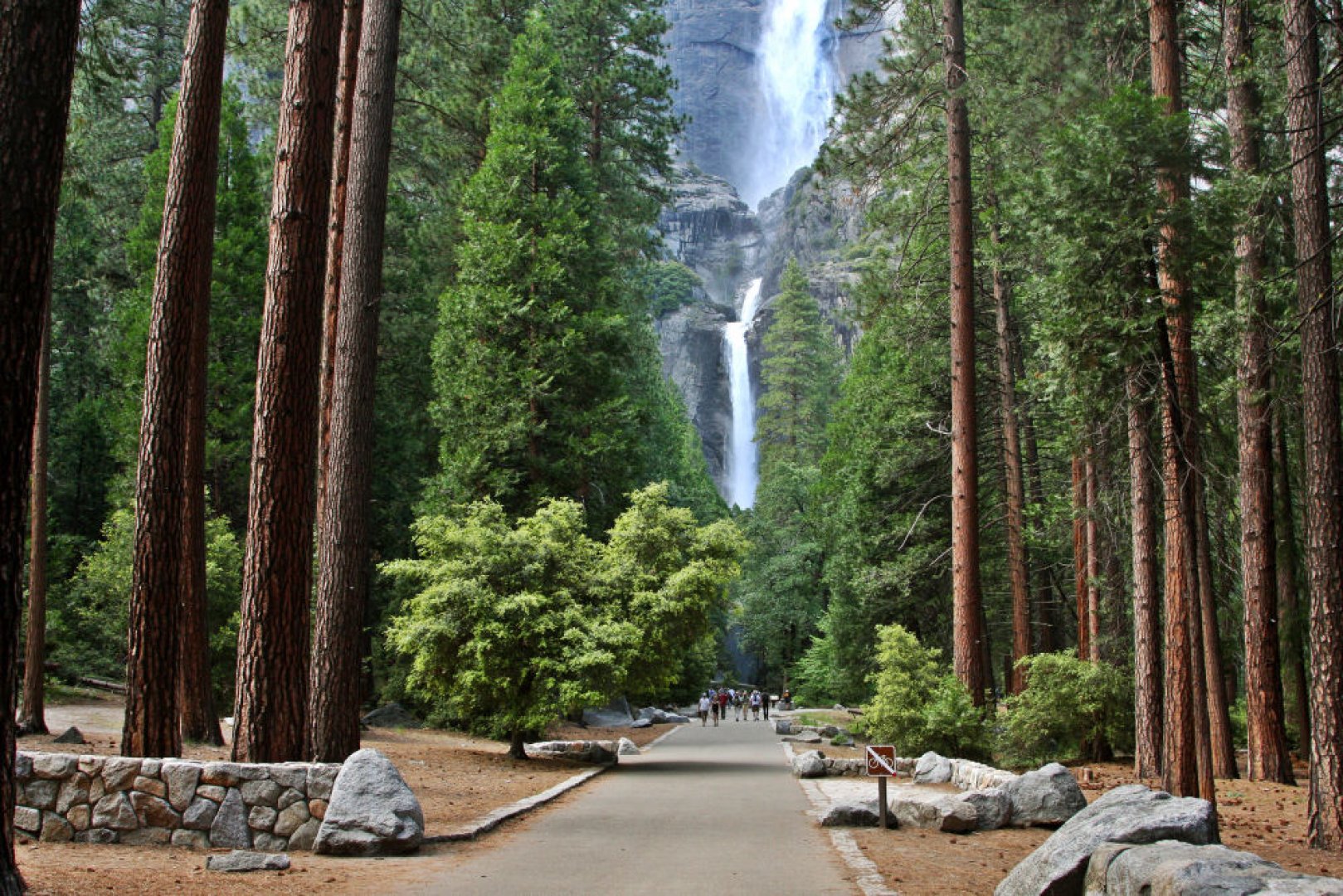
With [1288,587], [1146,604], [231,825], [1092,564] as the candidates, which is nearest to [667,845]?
[231,825]

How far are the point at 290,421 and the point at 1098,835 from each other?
21.8 feet

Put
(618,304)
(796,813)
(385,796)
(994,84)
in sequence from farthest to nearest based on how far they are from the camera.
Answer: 1. (618,304)
2. (994,84)
3. (796,813)
4. (385,796)

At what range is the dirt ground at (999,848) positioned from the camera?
23.2ft

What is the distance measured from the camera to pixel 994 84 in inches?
622

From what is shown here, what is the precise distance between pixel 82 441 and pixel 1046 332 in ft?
88.8

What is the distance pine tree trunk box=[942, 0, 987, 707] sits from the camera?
1490cm

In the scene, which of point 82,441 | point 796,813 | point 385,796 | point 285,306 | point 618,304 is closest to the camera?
point 385,796

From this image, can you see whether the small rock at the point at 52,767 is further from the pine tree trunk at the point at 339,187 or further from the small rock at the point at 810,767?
the small rock at the point at 810,767

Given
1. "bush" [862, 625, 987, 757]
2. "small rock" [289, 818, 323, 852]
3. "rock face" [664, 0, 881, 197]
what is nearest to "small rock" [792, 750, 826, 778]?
"bush" [862, 625, 987, 757]

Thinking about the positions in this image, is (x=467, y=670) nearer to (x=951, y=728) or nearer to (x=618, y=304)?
(x=951, y=728)

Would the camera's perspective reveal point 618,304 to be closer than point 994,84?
No

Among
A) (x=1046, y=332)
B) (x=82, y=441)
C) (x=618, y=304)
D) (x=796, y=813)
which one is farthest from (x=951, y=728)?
(x=82, y=441)

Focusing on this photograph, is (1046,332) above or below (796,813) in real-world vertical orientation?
above

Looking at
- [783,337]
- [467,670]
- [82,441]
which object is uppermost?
[783,337]
